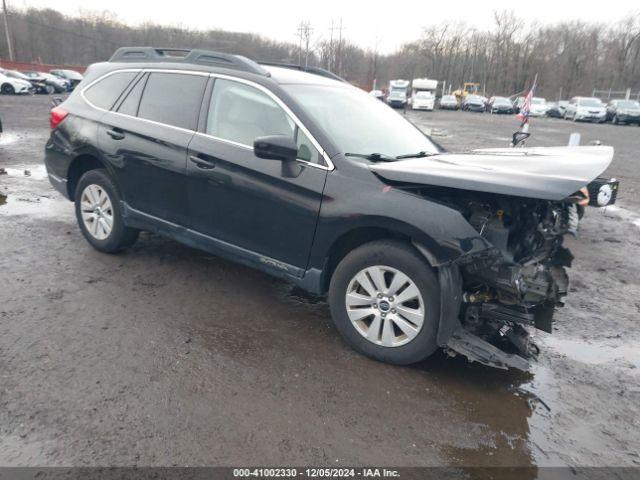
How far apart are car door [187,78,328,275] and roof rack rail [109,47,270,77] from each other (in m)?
0.17

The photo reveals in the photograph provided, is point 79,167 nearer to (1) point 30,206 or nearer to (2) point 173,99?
(2) point 173,99

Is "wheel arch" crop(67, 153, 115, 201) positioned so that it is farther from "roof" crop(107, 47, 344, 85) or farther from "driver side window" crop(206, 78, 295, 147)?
"driver side window" crop(206, 78, 295, 147)

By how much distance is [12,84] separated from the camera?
29.0m

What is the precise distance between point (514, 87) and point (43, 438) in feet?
257

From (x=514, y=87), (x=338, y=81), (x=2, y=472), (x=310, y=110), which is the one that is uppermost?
(x=514, y=87)

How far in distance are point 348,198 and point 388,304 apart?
763 millimetres

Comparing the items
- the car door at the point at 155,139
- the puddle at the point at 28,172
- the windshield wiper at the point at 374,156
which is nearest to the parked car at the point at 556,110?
the puddle at the point at 28,172

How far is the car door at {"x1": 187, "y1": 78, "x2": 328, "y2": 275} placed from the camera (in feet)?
11.4

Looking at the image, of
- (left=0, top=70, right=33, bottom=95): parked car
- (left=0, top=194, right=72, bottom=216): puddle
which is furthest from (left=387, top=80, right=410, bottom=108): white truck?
(left=0, top=194, right=72, bottom=216): puddle

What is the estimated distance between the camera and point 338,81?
15.7 feet

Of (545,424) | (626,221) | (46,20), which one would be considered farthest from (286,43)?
(545,424)

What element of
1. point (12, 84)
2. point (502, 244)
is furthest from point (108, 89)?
point (12, 84)

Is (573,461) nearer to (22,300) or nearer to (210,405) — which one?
(210,405)

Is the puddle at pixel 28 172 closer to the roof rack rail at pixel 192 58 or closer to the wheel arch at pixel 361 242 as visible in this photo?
the roof rack rail at pixel 192 58
